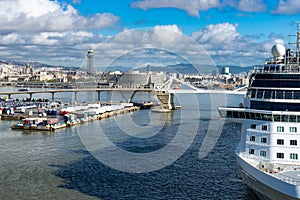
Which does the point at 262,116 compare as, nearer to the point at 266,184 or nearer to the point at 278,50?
the point at 266,184

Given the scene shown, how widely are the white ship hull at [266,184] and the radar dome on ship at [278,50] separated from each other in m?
3.88

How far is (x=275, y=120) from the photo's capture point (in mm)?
10406

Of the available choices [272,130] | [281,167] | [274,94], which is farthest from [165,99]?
[281,167]

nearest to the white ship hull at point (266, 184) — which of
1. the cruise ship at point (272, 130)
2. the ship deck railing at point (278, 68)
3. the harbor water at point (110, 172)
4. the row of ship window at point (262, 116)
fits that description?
the cruise ship at point (272, 130)

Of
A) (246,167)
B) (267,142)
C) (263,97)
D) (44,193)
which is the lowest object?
(44,193)

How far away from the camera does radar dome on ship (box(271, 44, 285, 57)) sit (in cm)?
1245

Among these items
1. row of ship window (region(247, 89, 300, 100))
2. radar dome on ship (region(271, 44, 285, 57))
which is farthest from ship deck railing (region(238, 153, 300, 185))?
radar dome on ship (region(271, 44, 285, 57))

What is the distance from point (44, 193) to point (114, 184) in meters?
2.47

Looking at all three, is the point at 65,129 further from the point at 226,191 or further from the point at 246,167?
the point at 246,167

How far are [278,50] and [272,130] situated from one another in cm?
347

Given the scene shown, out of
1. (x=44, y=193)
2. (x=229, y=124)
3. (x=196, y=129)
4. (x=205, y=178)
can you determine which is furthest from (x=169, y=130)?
(x=44, y=193)

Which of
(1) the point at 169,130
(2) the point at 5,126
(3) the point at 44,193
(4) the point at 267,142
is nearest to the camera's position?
(4) the point at 267,142

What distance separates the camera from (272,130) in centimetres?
1034

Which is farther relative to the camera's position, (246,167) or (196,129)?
(196,129)
